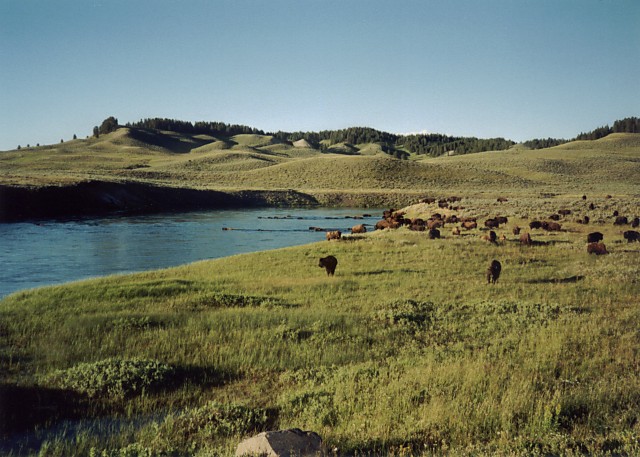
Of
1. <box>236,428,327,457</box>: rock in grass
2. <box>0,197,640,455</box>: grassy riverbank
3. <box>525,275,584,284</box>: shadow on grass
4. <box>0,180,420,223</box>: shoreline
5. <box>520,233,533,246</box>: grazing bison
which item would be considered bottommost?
<box>525,275,584,284</box>: shadow on grass

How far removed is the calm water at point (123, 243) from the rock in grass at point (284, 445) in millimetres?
16955

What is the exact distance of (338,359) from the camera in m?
9.54

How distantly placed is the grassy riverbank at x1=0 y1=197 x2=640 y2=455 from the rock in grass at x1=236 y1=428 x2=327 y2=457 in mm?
512

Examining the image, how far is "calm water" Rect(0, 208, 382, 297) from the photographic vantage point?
76.1 feet

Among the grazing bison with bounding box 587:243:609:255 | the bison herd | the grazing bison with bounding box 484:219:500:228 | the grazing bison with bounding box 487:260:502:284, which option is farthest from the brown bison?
the grazing bison with bounding box 487:260:502:284

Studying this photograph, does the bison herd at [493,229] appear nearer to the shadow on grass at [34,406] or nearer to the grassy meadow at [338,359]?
the grassy meadow at [338,359]

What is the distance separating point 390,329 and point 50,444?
7.24 m

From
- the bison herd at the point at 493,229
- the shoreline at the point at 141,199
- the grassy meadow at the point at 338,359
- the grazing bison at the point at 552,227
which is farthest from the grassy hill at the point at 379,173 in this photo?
the grassy meadow at the point at 338,359

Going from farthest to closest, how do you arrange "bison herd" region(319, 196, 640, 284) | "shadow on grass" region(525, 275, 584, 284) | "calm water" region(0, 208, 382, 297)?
"calm water" region(0, 208, 382, 297), "bison herd" region(319, 196, 640, 284), "shadow on grass" region(525, 275, 584, 284)

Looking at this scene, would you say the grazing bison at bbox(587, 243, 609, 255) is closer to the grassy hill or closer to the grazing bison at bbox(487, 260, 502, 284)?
the grazing bison at bbox(487, 260, 502, 284)

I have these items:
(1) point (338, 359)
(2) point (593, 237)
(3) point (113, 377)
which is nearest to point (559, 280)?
(2) point (593, 237)

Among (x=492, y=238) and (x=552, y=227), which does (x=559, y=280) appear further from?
(x=552, y=227)

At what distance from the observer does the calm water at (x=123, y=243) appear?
913 inches

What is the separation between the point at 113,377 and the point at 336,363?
396 cm
